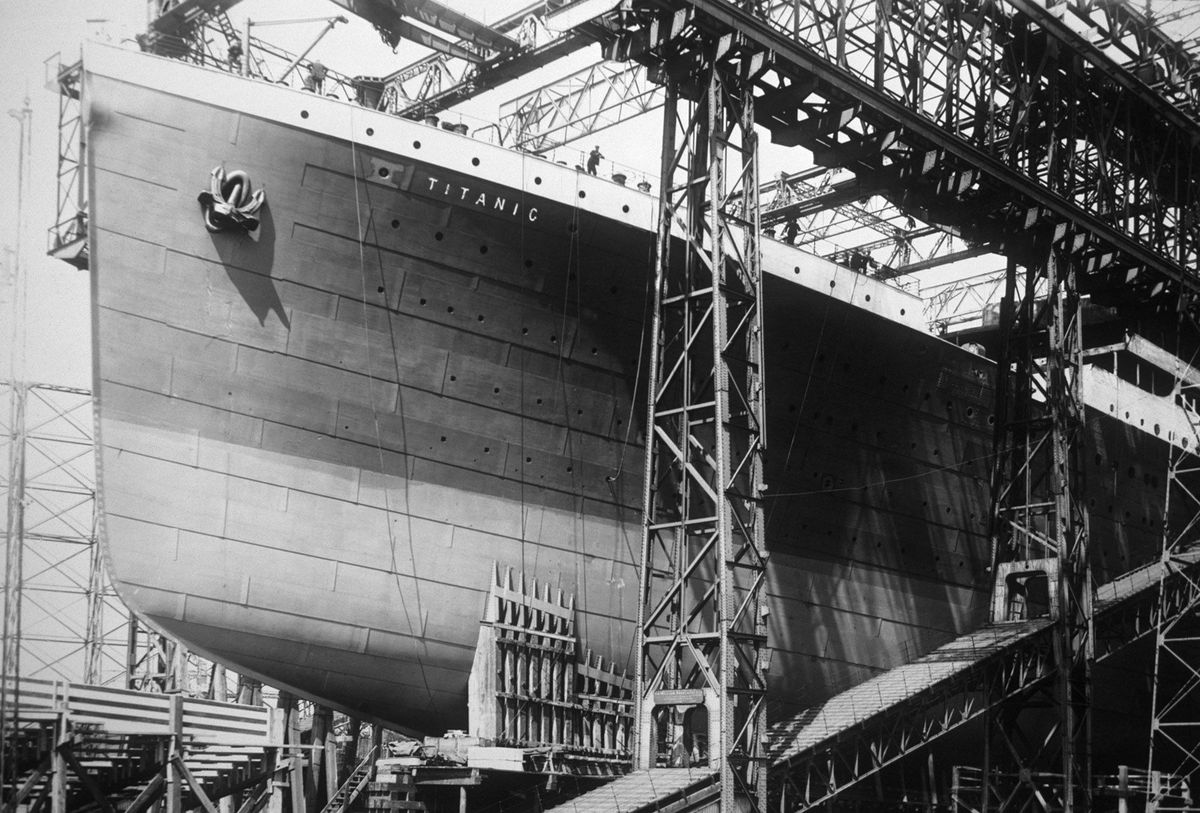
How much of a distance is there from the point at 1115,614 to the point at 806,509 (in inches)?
220

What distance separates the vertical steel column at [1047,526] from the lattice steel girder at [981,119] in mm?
1277

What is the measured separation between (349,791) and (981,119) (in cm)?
1412

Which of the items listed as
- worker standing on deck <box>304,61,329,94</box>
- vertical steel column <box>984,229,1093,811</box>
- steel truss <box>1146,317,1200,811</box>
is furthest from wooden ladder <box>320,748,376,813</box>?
steel truss <box>1146,317,1200,811</box>

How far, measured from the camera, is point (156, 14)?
26.1 metres

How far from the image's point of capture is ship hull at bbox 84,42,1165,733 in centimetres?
1505

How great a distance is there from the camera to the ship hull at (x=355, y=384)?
15.1 m

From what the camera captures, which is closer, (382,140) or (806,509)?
(382,140)

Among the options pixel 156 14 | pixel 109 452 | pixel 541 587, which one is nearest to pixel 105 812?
pixel 109 452

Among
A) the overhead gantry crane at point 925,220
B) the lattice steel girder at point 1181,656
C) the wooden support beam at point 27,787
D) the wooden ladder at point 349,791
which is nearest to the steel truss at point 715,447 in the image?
the overhead gantry crane at point 925,220

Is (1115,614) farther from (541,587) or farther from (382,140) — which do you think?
(382,140)

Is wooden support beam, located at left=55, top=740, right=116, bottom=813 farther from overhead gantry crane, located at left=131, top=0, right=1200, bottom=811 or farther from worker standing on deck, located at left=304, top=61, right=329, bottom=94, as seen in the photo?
worker standing on deck, located at left=304, top=61, right=329, bottom=94

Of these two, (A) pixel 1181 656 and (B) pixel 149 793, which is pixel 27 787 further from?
(A) pixel 1181 656

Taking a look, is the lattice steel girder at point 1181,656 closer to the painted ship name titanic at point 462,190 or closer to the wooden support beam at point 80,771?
the painted ship name titanic at point 462,190

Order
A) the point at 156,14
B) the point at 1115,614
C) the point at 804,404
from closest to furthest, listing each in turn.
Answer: the point at 804,404, the point at 1115,614, the point at 156,14
